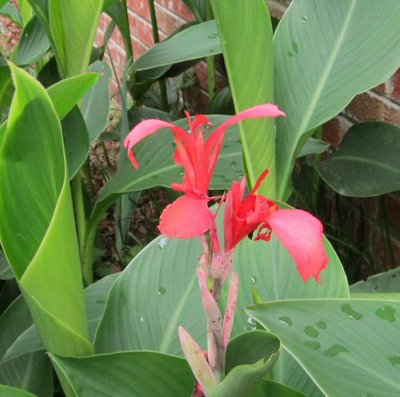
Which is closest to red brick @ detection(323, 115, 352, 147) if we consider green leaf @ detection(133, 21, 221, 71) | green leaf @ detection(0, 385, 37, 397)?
green leaf @ detection(133, 21, 221, 71)

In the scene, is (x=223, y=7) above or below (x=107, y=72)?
above

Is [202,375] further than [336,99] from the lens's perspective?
No

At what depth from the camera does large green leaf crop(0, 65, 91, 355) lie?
1.99ft

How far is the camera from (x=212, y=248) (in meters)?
0.47

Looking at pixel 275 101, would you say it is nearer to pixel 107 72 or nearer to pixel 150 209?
pixel 107 72

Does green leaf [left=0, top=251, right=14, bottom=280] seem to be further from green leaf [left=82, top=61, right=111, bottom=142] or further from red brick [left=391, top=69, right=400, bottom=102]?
red brick [left=391, top=69, right=400, bottom=102]

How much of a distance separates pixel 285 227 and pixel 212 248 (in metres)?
0.09

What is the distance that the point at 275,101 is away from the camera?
929 millimetres

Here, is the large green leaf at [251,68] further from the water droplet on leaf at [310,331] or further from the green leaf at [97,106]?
→ the green leaf at [97,106]

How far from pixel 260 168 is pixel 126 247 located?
101 centimetres

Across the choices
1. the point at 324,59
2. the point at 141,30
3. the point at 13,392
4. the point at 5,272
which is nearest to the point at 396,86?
the point at 324,59

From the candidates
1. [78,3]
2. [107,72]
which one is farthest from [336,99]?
[107,72]

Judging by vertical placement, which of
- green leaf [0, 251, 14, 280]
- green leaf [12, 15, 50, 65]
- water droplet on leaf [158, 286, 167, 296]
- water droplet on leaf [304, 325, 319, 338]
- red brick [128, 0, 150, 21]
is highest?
green leaf [12, 15, 50, 65]

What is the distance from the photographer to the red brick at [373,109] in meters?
1.36
